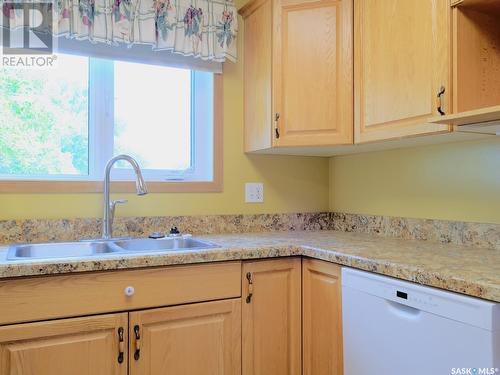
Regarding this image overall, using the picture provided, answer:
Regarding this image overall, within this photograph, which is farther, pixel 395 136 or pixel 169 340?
pixel 395 136

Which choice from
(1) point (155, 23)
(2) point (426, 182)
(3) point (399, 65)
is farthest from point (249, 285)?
(1) point (155, 23)

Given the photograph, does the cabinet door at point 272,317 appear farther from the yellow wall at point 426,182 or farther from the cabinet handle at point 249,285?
the yellow wall at point 426,182

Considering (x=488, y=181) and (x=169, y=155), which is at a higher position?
(x=169, y=155)

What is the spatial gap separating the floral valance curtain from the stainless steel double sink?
3.03ft

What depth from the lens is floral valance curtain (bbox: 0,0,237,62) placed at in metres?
1.80

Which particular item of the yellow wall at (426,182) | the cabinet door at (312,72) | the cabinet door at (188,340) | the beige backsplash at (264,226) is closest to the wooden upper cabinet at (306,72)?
A: the cabinet door at (312,72)

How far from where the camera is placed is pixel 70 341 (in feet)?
4.47

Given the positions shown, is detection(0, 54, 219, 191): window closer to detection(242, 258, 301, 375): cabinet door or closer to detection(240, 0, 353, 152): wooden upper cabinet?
detection(240, 0, 353, 152): wooden upper cabinet

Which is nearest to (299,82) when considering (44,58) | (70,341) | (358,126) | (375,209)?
(358,126)

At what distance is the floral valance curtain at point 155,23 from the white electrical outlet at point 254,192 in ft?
2.28

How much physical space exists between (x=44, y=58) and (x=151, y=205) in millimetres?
846

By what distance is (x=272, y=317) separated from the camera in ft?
5.57

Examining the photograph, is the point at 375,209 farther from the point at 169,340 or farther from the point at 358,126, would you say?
the point at 169,340

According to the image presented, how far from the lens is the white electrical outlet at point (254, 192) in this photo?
89.7 inches
